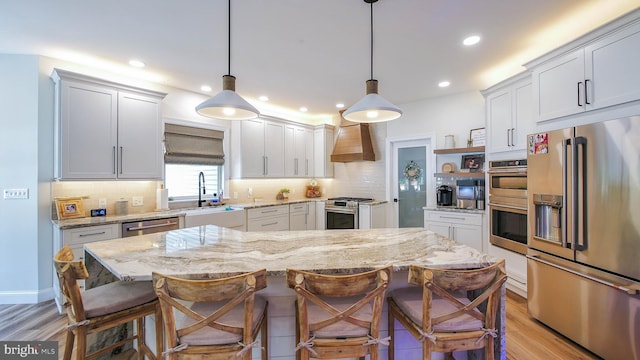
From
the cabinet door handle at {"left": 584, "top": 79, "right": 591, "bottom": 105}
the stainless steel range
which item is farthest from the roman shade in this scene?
the cabinet door handle at {"left": 584, "top": 79, "right": 591, "bottom": 105}

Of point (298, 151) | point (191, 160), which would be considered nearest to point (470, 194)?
point (298, 151)

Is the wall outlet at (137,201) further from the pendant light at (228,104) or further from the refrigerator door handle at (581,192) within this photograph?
the refrigerator door handle at (581,192)

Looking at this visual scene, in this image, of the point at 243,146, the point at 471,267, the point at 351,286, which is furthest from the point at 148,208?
the point at 471,267

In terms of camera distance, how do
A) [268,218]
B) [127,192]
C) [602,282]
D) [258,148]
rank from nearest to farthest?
[602,282] < [127,192] < [268,218] < [258,148]

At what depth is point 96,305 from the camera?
1.53 metres

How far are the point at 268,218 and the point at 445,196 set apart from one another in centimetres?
290

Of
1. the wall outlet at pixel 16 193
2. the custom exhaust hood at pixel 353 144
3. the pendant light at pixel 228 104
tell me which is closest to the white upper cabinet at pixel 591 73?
the pendant light at pixel 228 104

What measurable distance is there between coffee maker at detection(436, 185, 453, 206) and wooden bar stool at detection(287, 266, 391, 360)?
339cm

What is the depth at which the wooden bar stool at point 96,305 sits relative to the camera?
1.43 meters

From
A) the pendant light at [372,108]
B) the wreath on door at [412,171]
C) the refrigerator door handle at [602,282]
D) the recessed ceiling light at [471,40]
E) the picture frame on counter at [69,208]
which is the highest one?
the recessed ceiling light at [471,40]

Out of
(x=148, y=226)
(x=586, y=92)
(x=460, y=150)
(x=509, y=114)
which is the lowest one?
(x=148, y=226)

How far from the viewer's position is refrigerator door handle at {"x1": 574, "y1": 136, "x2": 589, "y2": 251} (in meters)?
2.08

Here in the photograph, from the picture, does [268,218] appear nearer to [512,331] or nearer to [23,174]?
[23,174]

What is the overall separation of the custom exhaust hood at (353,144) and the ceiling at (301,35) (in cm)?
151
